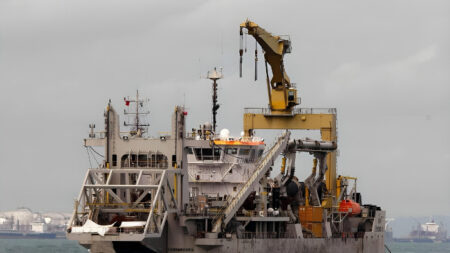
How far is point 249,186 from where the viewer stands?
64.2 meters

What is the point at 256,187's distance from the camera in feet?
219

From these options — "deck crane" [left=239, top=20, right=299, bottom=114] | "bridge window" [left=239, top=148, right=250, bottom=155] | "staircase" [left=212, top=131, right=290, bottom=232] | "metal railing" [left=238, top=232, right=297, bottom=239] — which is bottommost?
"metal railing" [left=238, top=232, right=297, bottom=239]

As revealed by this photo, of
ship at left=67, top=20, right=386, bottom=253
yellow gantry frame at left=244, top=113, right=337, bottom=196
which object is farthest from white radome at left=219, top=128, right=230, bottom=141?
yellow gantry frame at left=244, top=113, right=337, bottom=196

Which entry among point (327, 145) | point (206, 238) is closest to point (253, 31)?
point (327, 145)

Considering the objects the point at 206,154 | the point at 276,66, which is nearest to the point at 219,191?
the point at 206,154

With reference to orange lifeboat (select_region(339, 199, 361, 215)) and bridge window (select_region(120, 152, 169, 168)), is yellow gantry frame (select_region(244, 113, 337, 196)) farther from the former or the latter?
bridge window (select_region(120, 152, 169, 168))

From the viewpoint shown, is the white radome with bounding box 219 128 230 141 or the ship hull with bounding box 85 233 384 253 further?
the white radome with bounding box 219 128 230 141

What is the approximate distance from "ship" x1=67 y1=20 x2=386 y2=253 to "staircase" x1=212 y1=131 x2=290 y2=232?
6 centimetres

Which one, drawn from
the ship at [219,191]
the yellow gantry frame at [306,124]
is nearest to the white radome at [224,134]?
the ship at [219,191]

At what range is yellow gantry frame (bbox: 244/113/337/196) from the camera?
79.4 m

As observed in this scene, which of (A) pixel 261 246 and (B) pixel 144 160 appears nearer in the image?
(B) pixel 144 160

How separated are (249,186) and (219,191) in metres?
3.61

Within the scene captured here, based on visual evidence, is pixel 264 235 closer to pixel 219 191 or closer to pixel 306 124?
pixel 219 191

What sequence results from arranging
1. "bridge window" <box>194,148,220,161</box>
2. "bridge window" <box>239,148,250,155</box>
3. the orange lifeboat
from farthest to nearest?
1. the orange lifeboat
2. "bridge window" <box>239,148,250,155</box>
3. "bridge window" <box>194,148,220,161</box>
